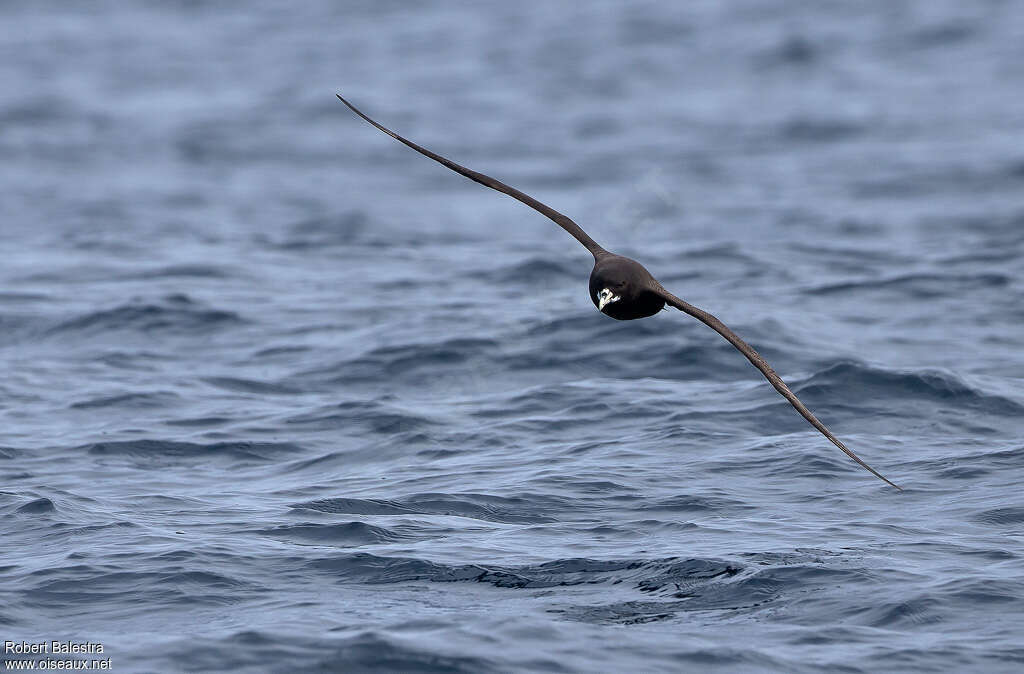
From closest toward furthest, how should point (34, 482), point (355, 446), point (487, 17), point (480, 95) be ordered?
point (34, 482) < point (355, 446) < point (480, 95) < point (487, 17)

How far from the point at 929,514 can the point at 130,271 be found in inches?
557


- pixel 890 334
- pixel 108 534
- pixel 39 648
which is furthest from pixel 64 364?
pixel 890 334

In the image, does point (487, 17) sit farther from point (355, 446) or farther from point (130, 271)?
point (355, 446)

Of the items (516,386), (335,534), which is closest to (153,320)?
(516,386)

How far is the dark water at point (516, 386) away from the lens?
33.6 ft

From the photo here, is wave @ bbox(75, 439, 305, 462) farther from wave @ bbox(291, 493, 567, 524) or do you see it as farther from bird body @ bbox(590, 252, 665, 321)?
bird body @ bbox(590, 252, 665, 321)

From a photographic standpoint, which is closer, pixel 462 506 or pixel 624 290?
pixel 624 290

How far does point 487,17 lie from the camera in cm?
5406

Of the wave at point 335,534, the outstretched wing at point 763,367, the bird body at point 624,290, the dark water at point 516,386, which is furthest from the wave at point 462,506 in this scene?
the outstretched wing at point 763,367

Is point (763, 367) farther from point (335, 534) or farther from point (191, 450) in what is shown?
point (191, 450)

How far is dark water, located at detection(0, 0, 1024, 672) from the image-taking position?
10.2 m

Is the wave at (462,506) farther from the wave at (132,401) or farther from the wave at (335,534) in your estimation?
the wave at (132,401)

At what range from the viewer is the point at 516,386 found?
55.4 feet

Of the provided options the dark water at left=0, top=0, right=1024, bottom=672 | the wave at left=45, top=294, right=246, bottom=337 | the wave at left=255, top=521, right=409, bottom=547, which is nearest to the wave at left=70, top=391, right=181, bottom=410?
the dark water at left=0, top=0, right=1024, bottom=672
